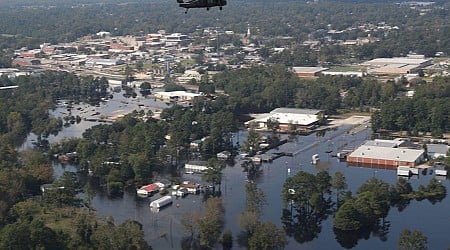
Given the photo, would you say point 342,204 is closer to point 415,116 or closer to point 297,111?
point 415,116

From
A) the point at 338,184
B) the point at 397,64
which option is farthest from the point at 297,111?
the point at 397,64

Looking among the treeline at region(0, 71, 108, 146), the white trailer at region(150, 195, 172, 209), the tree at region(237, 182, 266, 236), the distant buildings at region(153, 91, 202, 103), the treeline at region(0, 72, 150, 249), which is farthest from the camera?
the distant buildings at region(153, 91, 202, 103)

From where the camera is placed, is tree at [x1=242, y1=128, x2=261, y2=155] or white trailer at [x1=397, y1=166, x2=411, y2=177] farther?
tree at [x1=242, y1=128, x2=261, y2=155]

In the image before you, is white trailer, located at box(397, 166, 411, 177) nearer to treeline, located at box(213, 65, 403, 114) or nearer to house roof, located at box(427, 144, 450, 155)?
house roof, located at box(427, 144, 450, 155)

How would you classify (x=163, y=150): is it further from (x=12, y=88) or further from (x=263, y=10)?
(x=263, y=10)

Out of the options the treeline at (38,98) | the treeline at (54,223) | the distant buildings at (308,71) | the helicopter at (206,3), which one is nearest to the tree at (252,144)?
the treeline at (54,223)

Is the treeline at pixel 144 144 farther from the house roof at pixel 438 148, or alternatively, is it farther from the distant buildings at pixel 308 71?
the distant buildings at pixel 308 71

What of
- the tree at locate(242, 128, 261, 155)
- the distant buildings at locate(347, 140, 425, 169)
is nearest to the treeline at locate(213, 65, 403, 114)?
the tree at locate(242, 128, 261, 155)

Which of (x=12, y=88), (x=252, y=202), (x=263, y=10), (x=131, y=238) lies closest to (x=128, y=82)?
(x=12, y=88)
